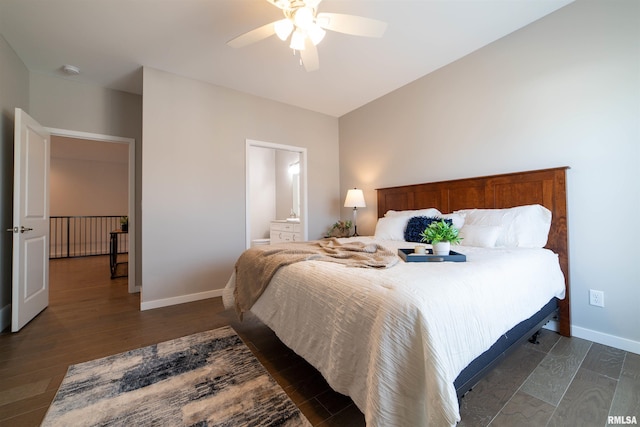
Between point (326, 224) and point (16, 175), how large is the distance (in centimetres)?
365

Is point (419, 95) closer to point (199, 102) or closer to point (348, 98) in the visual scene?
point (348, 98)

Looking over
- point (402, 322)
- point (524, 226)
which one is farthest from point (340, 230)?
point (402, 322)

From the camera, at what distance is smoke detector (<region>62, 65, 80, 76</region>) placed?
9.16 feet

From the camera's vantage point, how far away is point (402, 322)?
94cm

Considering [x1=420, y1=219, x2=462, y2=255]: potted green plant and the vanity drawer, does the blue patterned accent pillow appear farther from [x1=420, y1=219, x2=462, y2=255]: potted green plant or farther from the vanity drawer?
the vanity drawer

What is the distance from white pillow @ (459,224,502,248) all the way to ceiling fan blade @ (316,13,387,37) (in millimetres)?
1779

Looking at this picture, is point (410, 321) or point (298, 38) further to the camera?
point (298, 38)

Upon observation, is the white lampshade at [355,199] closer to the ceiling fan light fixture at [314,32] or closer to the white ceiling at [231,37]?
the white ceiling at [231,37]

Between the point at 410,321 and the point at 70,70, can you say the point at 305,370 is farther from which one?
the point at 70,70

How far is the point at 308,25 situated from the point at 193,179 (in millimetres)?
2270

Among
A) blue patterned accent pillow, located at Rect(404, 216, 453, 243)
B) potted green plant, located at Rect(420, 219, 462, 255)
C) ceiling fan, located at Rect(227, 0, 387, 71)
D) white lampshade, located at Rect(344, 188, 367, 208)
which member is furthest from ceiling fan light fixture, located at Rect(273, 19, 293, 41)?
white lampshade, located at Rect(344, 188, 367, 208)

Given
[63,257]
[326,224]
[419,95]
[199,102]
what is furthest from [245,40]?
[63,257]

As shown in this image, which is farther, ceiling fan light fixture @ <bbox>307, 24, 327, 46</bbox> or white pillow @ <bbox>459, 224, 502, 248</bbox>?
white pillow @ <bbox>459, 224, 502, 248</bbox>

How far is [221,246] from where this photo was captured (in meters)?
3.36
